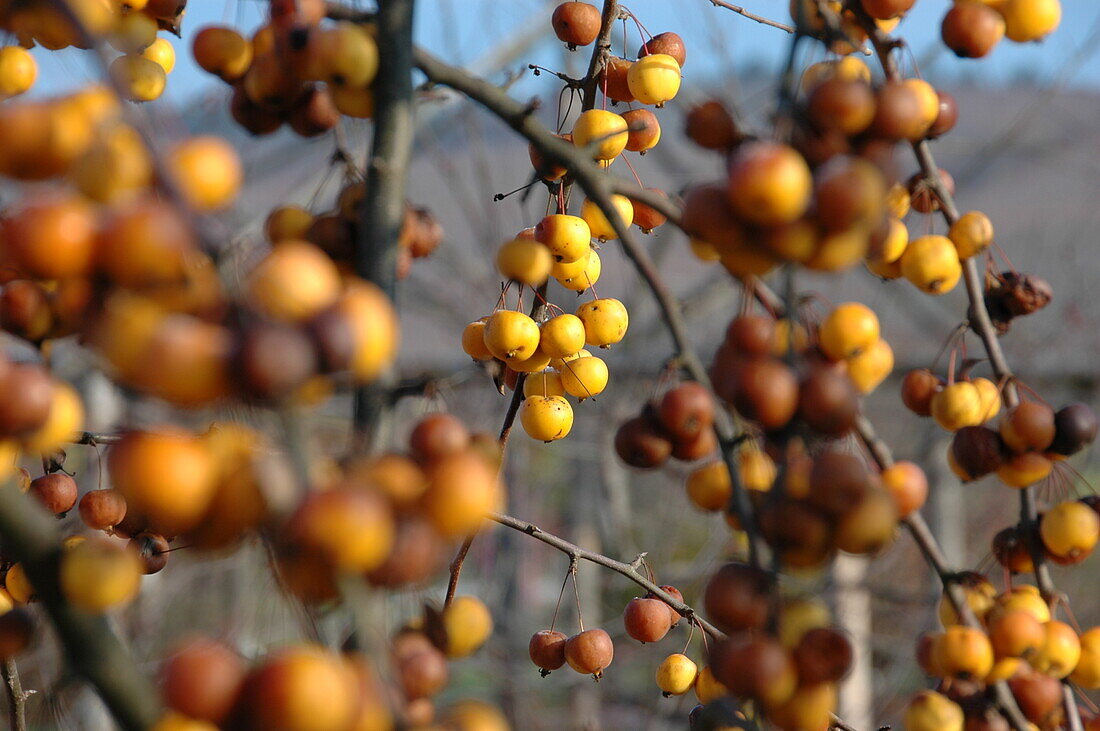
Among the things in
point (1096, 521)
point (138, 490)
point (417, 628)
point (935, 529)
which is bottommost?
point (935, 529)

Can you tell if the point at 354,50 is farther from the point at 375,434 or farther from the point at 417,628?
the point at 417,628

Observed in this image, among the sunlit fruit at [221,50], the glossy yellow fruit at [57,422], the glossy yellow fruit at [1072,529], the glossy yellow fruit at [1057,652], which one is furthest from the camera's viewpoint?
the glossy yellow fruit at [1072,529]

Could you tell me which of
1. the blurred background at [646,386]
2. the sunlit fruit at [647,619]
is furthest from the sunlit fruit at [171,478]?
the blurred background at [646,386]

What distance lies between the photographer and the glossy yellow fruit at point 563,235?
0.98 m

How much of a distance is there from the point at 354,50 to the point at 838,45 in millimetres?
379

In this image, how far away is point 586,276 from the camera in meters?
1.10

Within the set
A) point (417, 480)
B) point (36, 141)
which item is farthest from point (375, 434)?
point (36, 141)

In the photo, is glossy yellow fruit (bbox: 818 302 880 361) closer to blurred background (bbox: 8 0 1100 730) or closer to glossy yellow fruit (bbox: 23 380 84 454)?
glossy yellow fruit (bbox: 23 380 84 454)

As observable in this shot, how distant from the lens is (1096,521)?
1.05m

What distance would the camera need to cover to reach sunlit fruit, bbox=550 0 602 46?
3.76ft

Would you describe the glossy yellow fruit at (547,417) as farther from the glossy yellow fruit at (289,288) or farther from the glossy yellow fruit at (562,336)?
the glossy yellow fruit at (289,288)

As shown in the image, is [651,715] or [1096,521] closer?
[1096,521]

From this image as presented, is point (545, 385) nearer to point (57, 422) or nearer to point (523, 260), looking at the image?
point (523, 260)

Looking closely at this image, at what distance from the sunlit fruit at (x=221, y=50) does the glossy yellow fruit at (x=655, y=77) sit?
45 centimetres
